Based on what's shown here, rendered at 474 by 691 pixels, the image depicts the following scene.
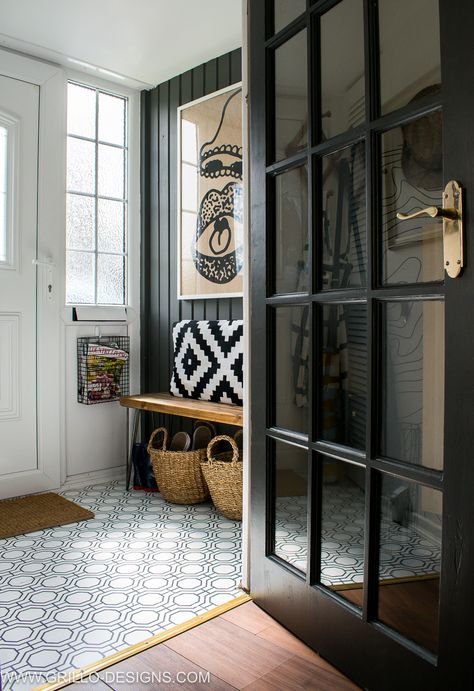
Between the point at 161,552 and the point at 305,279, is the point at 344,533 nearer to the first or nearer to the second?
the point at 305,279

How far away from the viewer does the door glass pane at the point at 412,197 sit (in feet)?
4.27

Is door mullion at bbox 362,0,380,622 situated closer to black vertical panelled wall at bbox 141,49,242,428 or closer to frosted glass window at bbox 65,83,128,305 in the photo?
black vertical panelled wall at bbox 141,49,242,428

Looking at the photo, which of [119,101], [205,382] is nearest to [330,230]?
[205,382]

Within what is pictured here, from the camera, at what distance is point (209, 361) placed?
10.4 ft

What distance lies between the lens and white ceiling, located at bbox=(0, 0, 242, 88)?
2.82m

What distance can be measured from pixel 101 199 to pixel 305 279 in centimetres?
229

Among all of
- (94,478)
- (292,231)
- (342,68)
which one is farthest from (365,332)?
(94,478)

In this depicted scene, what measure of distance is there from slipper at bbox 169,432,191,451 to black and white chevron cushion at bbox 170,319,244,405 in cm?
22

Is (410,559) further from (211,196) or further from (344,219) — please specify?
(211,196)

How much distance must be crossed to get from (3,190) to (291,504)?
2.41 m

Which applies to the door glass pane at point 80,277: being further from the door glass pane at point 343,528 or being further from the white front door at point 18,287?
the door glass pane at point 343,528

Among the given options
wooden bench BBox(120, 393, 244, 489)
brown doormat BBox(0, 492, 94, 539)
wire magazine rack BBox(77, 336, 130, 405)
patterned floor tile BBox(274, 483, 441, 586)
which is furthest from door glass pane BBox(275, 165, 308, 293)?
wire magazine rack BBox(77, 336, 130, 405)

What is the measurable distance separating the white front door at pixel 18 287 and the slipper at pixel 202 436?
0.91 m

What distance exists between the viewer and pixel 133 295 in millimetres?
3779
